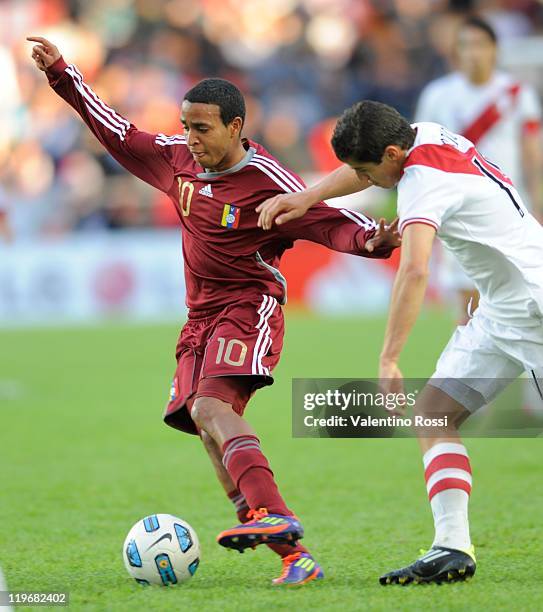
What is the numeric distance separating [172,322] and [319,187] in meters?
13.2

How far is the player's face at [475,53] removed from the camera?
8.19 metres

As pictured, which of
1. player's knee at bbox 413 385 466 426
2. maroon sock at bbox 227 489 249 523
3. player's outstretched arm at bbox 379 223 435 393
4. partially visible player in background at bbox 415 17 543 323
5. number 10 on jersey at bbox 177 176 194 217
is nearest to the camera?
player's outstretched arm at bbox 379 223 435 393

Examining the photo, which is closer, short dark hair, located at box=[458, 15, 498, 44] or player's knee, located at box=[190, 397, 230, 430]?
player's knee, located at box=[190, 397, 230, 430]

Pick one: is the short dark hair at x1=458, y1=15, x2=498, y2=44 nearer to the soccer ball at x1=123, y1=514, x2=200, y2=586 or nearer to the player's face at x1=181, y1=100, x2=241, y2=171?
the player's face at x1=181, y1=100, x2=241, y2=171

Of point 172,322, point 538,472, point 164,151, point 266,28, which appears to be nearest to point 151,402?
point 538,472

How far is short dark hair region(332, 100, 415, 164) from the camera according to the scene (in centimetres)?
428

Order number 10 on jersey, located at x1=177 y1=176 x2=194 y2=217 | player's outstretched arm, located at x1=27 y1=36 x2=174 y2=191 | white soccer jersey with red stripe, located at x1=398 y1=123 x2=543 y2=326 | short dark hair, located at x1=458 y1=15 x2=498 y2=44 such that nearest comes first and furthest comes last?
white soccer jersey with red stripe, located at x1=398 y1=123 x2=543 y2=326, number 10 on jersey, located at x1=177 y1=176 x2=194 y2=217, player's outstretched arm, located at x1=27 y1=36 x2=174 y2=191, short dark hair, located at x1=458 y1=15 x2=498 y2=44

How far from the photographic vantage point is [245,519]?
4.84 metres

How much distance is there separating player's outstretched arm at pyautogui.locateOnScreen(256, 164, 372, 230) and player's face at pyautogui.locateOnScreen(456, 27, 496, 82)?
12.5ft

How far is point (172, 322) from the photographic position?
17875mm

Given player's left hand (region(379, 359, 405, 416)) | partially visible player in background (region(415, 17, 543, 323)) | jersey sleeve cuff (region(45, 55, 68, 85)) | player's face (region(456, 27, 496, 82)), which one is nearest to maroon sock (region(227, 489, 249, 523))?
player's left hand (region(379, 359, 405, 416))

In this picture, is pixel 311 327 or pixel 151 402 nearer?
pixel 151 402

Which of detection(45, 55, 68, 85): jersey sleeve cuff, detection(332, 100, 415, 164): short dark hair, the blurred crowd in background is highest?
the blurred crowd in background

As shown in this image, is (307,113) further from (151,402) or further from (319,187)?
(319,187)
